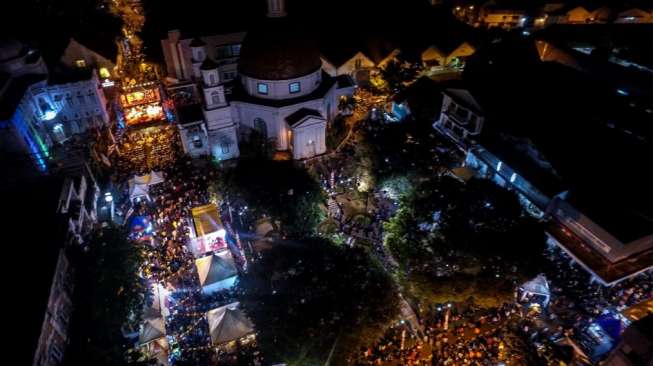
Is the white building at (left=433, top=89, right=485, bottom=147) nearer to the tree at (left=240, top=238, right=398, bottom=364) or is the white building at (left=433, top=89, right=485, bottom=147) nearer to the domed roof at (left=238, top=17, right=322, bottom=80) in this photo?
the domed roof at (left=238, top=17, right=322, bottom=80)

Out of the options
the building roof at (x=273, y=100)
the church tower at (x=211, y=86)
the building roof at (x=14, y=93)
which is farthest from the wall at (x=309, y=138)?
the building roof at (x=14, y=93)

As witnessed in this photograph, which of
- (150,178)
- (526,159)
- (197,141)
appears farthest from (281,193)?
(526,159)

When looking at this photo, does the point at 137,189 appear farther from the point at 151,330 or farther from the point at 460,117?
the point at 460,117

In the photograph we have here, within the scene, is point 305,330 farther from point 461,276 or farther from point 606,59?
point 606,59

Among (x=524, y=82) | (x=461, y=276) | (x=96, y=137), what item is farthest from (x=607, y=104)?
(x=96, y=137)

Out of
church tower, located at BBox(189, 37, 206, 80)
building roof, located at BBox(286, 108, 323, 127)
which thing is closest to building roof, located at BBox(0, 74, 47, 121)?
church tower, located at BBox(189, 37, 206, 80)

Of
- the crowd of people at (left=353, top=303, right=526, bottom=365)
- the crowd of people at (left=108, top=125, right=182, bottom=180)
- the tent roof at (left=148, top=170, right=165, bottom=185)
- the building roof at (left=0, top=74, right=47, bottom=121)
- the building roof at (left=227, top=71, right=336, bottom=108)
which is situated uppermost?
the building roof at (left=0, top=74, right=47, bottom=121)

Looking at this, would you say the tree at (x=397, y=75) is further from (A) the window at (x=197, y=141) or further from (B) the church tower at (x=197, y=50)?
(A) the window at (x=197, y=141)
